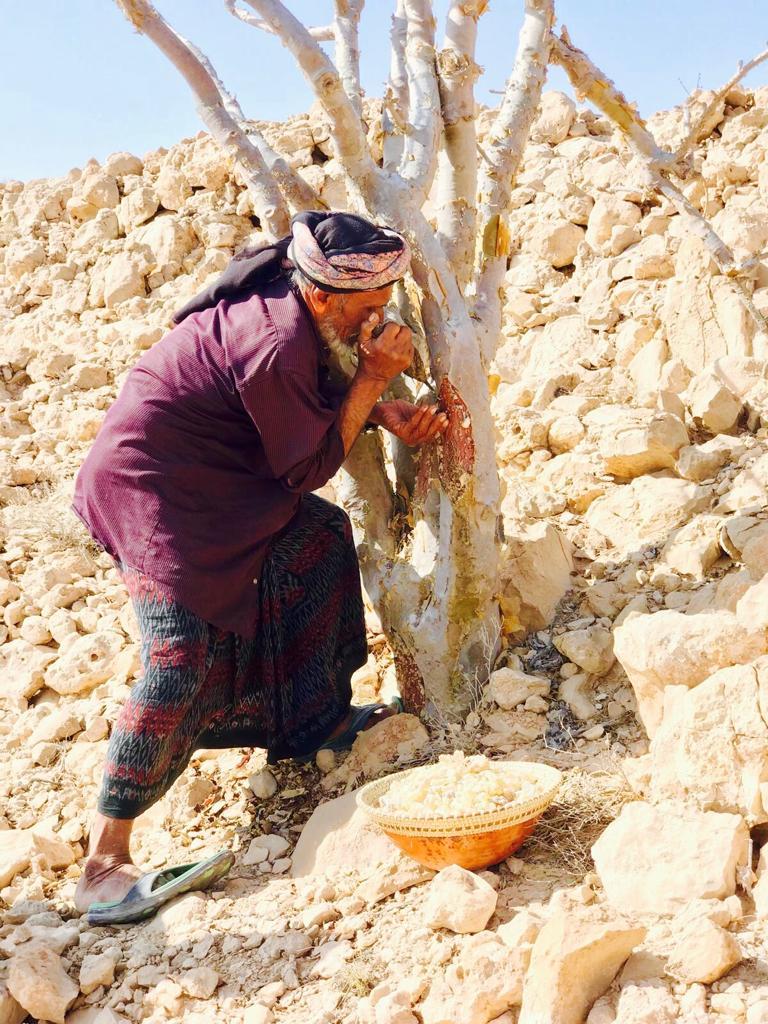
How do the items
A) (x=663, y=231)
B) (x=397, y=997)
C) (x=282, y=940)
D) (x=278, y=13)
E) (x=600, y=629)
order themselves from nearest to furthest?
1. (x=397, y=997)
2. (x=282, y=940)
3. (x=278, y=13)
4. (x=600, y=629)
5. (x=663, y=231)

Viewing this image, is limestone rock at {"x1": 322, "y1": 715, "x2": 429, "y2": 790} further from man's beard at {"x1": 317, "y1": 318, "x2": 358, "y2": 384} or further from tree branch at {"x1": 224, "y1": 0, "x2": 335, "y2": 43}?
tree branch at {"x1": 224, "y1": 0, "x2": 335, "y2": 43}

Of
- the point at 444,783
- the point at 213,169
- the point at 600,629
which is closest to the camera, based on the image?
the point at 444,783

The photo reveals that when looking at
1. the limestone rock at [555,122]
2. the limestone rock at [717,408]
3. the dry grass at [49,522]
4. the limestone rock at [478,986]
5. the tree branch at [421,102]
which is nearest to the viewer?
the limestone rock at [478,986]

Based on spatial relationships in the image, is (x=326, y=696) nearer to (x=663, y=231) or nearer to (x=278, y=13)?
(x=278, y=13)

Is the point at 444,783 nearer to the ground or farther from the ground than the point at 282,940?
farther from the ground

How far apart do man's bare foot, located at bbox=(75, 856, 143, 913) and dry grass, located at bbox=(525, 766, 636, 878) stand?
43.2 inches

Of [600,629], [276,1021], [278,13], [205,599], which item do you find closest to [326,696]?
[205,599]

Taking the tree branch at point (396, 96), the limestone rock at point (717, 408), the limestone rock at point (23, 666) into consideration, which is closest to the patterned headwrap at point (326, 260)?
the tree branch at point (396, 96)

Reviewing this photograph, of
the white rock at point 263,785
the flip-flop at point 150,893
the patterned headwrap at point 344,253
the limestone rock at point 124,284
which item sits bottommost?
the flip-flop at point 150,893

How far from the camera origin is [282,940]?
2.31 meters

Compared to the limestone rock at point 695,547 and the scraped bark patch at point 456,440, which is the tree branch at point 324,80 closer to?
the scraped bark patch at point 456,440

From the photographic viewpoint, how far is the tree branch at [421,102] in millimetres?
3371

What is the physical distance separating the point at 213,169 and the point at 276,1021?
24.1 feet

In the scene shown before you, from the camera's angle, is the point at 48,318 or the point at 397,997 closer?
the point at 397,997
